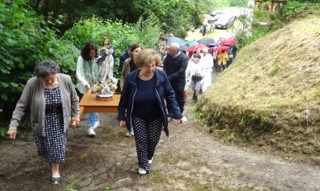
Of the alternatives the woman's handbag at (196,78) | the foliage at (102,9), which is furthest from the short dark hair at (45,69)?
the foliage at (102,9)

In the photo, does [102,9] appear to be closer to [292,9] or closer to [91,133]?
[292,9]

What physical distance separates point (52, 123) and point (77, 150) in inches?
60.3

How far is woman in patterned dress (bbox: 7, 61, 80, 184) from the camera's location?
4102 mm

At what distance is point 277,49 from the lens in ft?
31.9

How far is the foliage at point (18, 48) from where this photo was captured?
5828 mm

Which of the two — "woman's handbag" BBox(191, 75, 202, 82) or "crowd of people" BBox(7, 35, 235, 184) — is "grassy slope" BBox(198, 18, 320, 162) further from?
"crowd of people" BBox(7, 35, 235, 184)

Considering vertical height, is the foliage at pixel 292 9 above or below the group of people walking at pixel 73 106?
above

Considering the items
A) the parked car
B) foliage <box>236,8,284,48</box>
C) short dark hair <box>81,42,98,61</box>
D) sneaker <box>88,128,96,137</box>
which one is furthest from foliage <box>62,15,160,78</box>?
the parked car

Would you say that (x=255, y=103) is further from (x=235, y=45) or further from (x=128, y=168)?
(x=235, y=45)

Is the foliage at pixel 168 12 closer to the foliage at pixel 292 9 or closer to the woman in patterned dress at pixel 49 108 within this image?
the foliage at pixel 292 9

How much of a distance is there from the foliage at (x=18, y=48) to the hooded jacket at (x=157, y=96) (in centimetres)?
230

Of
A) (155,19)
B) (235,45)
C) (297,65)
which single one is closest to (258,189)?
(297,65)

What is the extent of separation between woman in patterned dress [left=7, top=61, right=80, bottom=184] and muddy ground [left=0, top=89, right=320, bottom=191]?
58 centimetres

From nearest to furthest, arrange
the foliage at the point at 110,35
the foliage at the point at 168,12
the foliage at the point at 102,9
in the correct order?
the foliage at the point at 110,35
the foliage at the point at 102,9
the foliage at the point at 168,12
